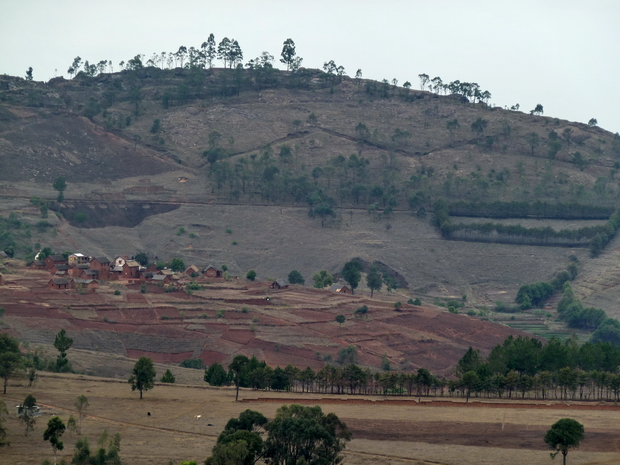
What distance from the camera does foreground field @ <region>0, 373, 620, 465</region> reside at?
4031 centimetres

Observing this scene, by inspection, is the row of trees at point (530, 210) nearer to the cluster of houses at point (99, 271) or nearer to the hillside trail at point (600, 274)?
the hillside trail at point (600, 274)

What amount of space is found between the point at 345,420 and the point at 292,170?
92.9 m

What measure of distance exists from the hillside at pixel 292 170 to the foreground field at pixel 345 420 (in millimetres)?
52243

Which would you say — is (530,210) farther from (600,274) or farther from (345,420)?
(345,420)

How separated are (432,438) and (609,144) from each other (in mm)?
122903

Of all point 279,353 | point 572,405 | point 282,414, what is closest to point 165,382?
point 279,353

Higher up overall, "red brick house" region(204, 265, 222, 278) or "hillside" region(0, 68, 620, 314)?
"hillside" region(0, 68, 620, 314)

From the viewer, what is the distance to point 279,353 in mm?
71125

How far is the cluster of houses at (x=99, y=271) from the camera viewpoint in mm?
86688

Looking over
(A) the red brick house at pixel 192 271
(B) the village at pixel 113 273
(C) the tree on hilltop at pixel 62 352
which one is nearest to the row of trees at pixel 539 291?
(B) the village at pixel 113 273

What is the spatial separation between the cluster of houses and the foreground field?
1217 inches

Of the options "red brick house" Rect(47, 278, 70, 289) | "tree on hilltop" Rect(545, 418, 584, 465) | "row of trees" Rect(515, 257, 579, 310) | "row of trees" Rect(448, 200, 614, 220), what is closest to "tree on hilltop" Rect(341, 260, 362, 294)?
"row of trees" Rect(515, 257, 579, 310)

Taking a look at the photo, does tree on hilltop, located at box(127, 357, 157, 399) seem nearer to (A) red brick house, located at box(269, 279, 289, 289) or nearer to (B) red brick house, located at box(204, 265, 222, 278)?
(A) red brick house, located at box(269, 279, 289, 289)

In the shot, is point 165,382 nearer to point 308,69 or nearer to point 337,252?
point 337,252
